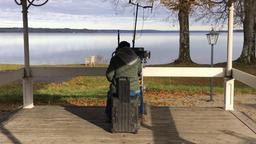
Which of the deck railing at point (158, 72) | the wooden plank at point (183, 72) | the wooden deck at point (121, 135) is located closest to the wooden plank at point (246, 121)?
the wooden deck at point (121, 135)

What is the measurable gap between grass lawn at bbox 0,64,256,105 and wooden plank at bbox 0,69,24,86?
4.62 m

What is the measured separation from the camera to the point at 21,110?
32.3ft

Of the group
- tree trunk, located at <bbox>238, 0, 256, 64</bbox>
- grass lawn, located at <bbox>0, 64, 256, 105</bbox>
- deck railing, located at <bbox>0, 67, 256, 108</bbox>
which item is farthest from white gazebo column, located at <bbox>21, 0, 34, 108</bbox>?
tree trunk, located at <bbox>238, 0, 256, 64</bbox>

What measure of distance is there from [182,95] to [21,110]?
829cm

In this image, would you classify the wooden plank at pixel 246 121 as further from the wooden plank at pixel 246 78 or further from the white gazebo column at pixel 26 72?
the white gazebo column at pixel 26 72

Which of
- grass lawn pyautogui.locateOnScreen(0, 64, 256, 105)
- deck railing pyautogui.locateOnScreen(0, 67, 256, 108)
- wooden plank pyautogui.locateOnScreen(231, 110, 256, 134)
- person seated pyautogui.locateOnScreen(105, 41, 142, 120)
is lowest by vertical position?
grass lawn pyautogui.locateOnScreen(0, 64, 256, 105)

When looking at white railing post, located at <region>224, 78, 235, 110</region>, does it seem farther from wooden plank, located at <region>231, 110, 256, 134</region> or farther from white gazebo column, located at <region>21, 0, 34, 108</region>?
white gazebo column, located at <region>21, 0, 34, 108</region>

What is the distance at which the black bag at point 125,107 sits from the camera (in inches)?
A: 298

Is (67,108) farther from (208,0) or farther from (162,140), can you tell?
(208,0)

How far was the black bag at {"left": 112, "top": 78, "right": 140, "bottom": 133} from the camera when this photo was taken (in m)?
7.57

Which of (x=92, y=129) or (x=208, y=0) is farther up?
(x=208, y=0)

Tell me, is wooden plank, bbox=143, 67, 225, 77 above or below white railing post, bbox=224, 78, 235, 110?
above

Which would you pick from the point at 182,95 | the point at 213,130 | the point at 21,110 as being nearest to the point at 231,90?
the point at 213,130

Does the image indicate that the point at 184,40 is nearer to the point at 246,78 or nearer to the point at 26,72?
the point at 26,72
